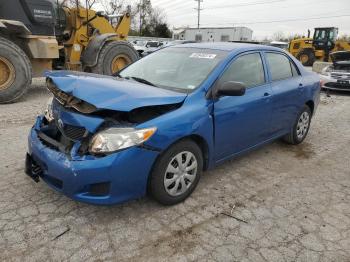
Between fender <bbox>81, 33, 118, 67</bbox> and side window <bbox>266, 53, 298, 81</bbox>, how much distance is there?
558cm

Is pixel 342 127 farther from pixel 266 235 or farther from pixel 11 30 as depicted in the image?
pixel 11 30

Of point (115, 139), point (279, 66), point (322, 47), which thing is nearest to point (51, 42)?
point (279, 66)

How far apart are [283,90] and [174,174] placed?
2.23m

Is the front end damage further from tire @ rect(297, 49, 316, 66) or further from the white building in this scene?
the white building

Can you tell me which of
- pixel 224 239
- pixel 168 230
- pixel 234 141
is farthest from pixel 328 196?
pixel 168 230

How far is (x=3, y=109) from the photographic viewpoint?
7.01 m

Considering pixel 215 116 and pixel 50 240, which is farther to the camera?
pixel 215 116

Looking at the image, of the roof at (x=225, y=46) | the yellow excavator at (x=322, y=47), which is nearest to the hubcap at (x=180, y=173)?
the roof at (x=225, y=46)

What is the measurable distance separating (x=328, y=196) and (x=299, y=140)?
1.79 meters

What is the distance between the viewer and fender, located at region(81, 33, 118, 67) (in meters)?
8.98

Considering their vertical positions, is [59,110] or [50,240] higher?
[59,110]

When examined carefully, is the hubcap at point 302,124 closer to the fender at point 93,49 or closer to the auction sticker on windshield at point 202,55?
the auction sticker on windshield at point 202,55

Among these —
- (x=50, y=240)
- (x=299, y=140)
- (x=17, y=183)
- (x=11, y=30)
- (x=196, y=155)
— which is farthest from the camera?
(x=11, y=30)

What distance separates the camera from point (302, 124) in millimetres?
5375
